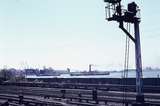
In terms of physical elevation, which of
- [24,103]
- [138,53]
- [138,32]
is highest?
[138,32]

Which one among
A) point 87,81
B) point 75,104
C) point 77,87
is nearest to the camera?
point 75,104

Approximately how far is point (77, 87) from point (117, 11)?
19.6 meters

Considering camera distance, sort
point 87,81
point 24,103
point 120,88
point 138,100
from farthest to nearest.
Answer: point 87,81 → point 120,88 → point 24,103 → point 138,100

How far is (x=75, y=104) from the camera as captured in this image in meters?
19.1

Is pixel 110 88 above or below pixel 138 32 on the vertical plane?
below

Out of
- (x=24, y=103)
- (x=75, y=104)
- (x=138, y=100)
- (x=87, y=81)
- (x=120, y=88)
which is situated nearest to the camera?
(x=138, y=100)

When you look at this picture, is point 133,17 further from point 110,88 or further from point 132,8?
point 110,88

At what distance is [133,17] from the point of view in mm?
17516

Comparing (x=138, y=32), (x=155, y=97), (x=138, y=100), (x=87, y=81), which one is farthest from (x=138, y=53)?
(x=87, y=81)

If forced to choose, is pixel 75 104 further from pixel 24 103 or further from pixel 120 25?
pixel 120 25

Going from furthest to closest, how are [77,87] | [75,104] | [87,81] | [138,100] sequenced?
1. [87,81]
2. [77,87]
3. [75,104]
4. [138,100]

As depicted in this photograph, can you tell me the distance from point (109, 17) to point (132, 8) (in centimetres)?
154

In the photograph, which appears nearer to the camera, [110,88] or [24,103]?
[24,103]

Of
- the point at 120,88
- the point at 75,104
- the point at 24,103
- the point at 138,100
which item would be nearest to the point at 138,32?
the point at 138,100
